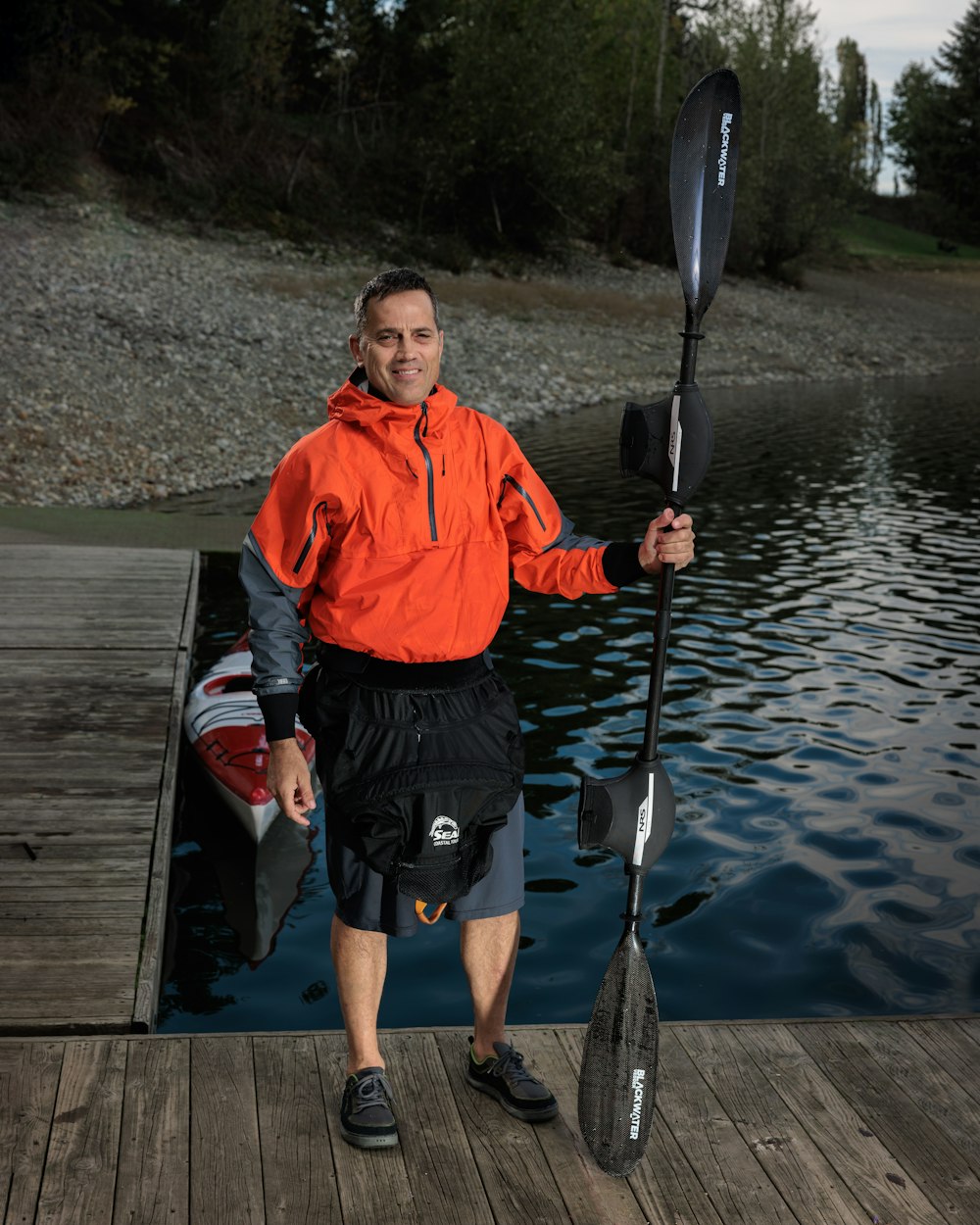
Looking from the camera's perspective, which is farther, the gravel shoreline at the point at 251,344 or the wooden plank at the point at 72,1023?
the gravel shoreline at the point at 251,344

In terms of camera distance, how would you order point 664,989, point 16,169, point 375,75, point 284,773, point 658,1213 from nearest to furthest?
point 658,1213 → point 284,773 → point 664,989 → point 16,169 → point 375,75

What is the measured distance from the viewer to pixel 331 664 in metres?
3.24

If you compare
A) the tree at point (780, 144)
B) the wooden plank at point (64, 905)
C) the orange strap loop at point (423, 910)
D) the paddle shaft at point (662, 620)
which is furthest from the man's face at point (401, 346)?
the tree at point (780, 144)

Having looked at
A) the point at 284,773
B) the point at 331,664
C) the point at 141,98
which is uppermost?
the point at 141,98

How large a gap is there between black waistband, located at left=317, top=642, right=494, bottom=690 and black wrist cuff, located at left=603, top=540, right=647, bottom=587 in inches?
16.7

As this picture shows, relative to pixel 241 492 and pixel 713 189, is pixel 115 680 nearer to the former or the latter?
pixel 713 189

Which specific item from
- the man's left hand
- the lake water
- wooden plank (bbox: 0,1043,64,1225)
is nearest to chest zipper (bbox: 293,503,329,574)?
the man's left hand

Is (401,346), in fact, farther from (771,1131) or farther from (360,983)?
(771,1131)

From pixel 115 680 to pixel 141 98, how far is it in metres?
32.2

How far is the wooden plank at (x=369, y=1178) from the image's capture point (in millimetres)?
2938

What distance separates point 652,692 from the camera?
3.25 m

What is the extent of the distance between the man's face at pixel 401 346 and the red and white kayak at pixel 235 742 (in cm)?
333

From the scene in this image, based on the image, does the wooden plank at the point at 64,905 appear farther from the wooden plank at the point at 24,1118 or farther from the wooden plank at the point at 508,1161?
the wooden plank at the point at 508,1161

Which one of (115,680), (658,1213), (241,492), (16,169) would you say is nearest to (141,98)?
(16,169)
